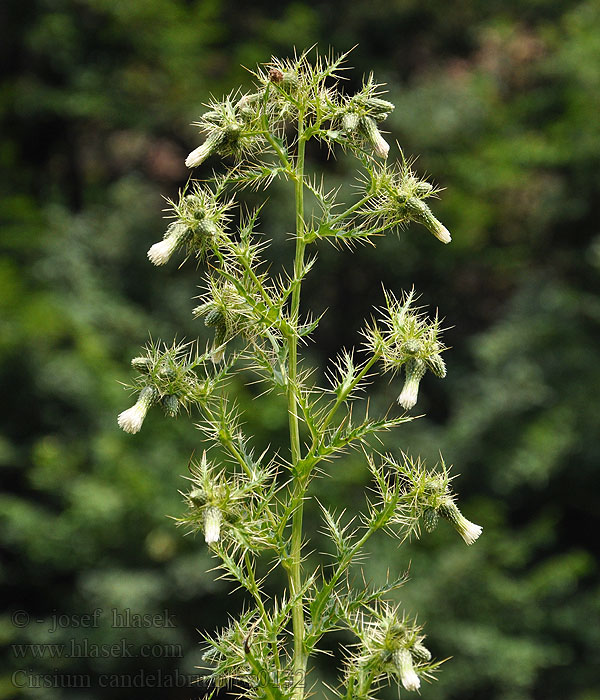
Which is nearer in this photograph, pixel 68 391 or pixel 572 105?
pixel 68 391

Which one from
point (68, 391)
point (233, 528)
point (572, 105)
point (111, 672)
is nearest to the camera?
point (233, 528)

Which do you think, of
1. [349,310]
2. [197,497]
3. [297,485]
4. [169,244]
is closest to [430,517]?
[297,485]

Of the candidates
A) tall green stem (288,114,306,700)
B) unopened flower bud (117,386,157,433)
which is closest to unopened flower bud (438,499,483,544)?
tall green stem (288,114,306,700)

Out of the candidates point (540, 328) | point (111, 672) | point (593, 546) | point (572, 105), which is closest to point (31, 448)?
point (111, 672)

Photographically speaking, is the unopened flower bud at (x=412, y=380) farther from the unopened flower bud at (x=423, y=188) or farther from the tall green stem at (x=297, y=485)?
the unopened flower bud at (x=423, y=188)

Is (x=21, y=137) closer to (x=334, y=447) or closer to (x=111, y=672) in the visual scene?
(x=111, y=672)
